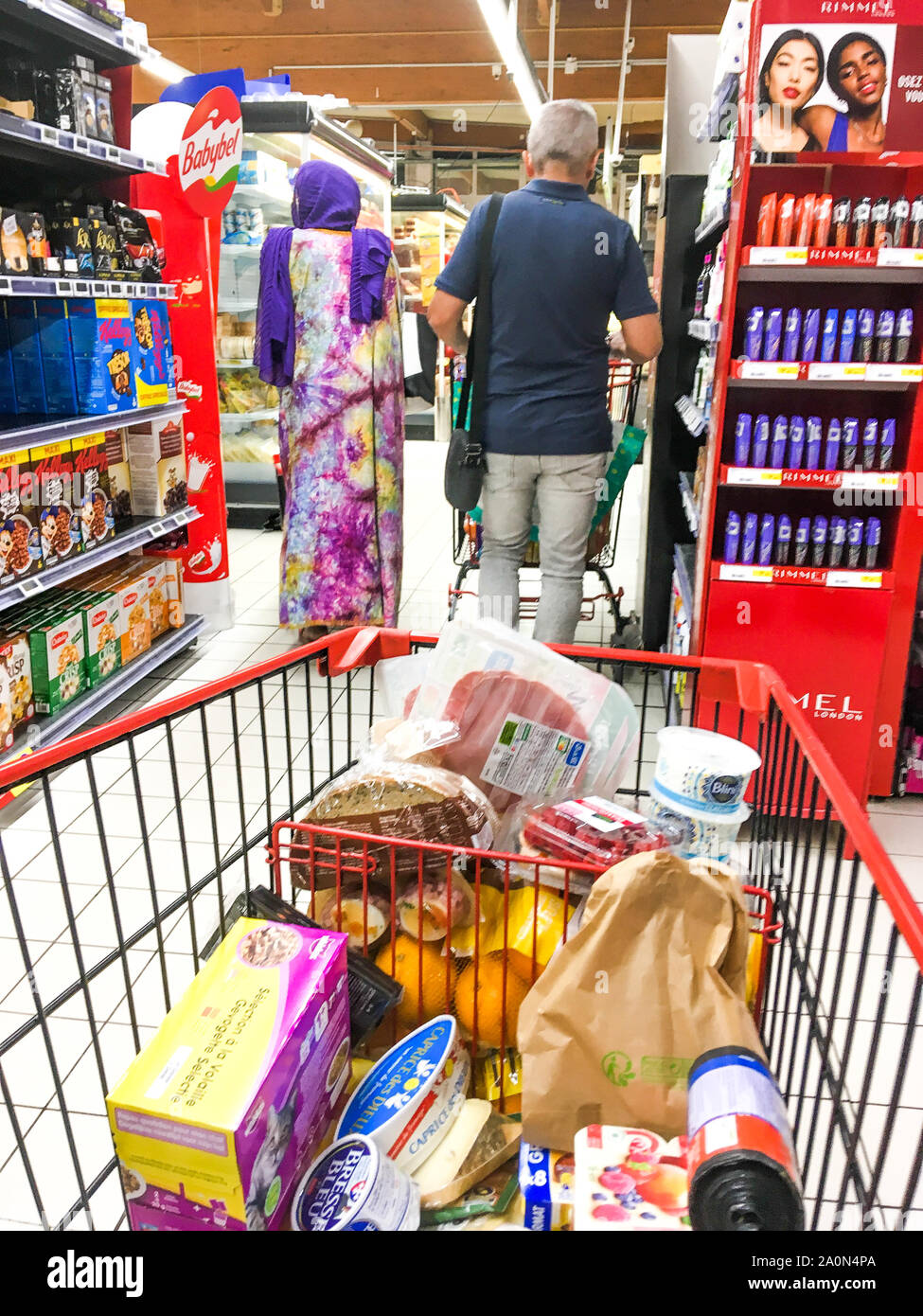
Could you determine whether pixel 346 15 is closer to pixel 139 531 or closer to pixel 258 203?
pixel 258 203

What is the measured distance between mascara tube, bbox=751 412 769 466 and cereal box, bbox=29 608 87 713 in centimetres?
242

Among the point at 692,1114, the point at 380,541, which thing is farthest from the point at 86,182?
the point at 692,1114

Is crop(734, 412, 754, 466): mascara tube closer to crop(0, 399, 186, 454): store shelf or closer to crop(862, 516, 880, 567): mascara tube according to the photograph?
crop(862, 516, 880, 567): mascara tube

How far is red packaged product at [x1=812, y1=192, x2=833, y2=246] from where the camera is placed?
8.91 ft

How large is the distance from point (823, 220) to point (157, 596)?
3033mm

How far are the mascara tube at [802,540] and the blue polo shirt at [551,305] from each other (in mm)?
790

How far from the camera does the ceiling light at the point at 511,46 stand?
23.4 ft

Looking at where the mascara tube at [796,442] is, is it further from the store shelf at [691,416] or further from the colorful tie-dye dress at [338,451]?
the colorful tie-dye dress at [338,451]

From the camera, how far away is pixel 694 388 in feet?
13.0

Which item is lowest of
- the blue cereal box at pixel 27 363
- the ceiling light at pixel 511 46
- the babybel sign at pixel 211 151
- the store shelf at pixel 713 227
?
the blue cereal box at pixel 27 363

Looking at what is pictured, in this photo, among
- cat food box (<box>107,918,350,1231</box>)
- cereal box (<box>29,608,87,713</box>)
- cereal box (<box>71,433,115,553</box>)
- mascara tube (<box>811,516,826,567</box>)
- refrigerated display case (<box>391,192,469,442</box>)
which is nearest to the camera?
cat food box (<box>107,918,350,1231</box>)

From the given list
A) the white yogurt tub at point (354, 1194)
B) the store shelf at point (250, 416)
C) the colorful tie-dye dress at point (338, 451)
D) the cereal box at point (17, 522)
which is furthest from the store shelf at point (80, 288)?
the store shelf at point (250, 416)

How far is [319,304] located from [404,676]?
2905 mm

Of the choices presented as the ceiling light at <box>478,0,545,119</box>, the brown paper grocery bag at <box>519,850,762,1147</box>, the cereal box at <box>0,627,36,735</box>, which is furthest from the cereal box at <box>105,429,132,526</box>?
the ceiling light at <box>478,0,545,119</box>
